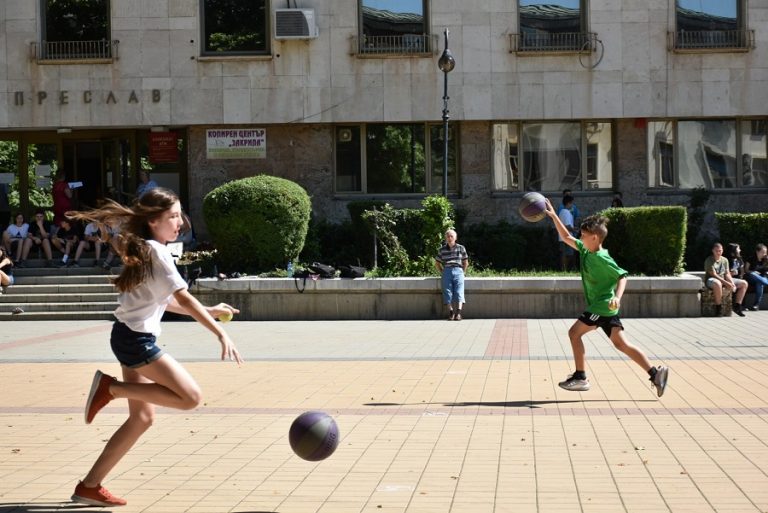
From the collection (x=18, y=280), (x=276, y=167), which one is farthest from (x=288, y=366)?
(x=276, y=167)

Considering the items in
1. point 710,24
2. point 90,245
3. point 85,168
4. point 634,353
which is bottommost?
point 634,353

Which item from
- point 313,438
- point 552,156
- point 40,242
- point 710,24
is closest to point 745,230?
point 552,156

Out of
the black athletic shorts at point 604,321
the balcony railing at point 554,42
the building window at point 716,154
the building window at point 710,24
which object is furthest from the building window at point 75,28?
the black athletic shorts at point 604,321

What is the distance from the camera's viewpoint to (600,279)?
10.1m

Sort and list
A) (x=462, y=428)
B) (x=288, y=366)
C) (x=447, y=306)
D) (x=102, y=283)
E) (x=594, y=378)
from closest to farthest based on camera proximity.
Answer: (x=462, y=428)
(x=594, y=378)
(x=288, y=366)
(x=447, y=306)
(x=102, y=283)

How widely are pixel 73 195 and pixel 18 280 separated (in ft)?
15.3

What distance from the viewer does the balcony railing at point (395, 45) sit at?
24.6 metres

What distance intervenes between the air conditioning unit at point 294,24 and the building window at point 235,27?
2.42 feet

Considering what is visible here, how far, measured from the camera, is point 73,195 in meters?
26.4

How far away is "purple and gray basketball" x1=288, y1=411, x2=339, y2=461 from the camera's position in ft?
20.5

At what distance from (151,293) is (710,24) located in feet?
70.7

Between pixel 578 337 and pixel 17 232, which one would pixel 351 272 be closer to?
pixel 17 232

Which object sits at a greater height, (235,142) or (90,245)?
(235,142)

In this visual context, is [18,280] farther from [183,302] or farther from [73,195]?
[183,302]
